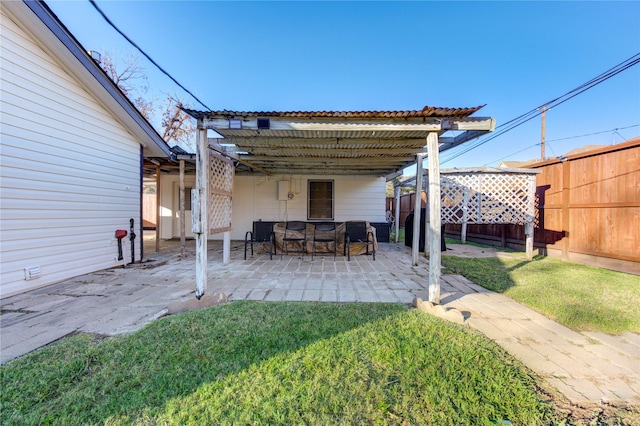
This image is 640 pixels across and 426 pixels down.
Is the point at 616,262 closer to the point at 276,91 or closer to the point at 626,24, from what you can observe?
the point at 626,24

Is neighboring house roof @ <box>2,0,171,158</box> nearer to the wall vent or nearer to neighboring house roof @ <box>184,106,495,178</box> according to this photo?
neighboring house roof @ <box>184,106,495,178</box>

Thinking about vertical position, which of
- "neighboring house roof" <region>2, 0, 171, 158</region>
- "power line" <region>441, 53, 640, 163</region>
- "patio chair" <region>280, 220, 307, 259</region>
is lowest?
"patio chair" <region>280, 220, 307, 259</region>

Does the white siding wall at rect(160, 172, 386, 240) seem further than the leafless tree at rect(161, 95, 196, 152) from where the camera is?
No

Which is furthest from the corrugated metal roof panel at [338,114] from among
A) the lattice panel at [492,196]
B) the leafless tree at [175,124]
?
the leafless tree at [175,124]

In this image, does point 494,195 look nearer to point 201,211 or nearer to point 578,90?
point 578,90

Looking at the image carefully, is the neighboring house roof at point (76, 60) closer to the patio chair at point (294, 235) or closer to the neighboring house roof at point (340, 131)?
the neighboring house roof at point (340, 131)

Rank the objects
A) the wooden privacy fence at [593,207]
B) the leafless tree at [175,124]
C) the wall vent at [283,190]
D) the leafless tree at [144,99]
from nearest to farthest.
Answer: the wooden privacy fence at [593,207], the wall vent at [283,190], the leafless tree at [144,99], the leafless tree at [175,124]

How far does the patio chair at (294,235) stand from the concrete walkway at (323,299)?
73cm

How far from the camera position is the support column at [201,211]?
3178 mm

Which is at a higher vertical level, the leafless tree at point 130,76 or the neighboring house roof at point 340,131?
→ the leafless tree at point 130,76

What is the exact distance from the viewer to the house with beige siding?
334 centimetres

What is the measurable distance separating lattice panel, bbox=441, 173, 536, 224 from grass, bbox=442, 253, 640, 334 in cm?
111

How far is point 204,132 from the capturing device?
3.39m

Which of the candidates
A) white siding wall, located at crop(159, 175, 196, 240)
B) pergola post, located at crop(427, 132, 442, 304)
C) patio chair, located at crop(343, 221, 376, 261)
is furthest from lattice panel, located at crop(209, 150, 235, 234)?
white siding wall, located at crop(159, 175, 196, 240)
